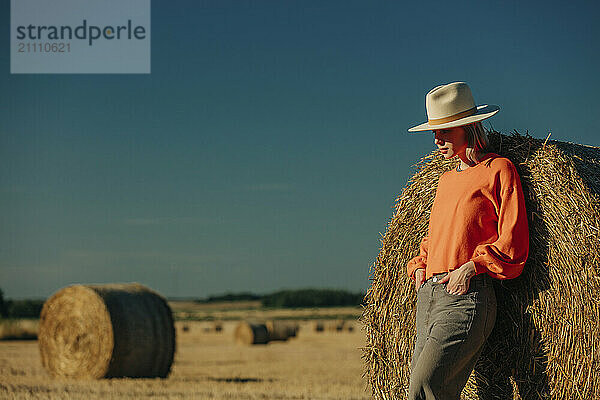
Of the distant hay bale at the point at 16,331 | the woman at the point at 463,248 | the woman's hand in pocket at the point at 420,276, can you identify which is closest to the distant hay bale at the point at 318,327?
the distant hay bale at the point at 16,331

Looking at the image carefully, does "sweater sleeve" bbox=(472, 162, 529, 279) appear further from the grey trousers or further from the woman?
the grey trousers

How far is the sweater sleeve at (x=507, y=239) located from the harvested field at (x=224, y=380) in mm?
1565

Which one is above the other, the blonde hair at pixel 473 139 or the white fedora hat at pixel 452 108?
the white fedora hat at pixel 452 108

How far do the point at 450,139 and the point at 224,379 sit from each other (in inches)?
279

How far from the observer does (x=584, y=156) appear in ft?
15.5

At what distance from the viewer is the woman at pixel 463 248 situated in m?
4.23

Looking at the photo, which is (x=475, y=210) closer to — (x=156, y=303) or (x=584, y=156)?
(x=584, y=156)

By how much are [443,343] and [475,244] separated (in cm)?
56

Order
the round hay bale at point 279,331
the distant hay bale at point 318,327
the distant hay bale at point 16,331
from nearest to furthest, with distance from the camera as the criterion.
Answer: the round hay bale at point 279,331, the distant hay bale at point 16,331, the distant hay bale at point 318,327

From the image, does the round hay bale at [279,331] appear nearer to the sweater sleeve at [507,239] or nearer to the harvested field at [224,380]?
the harvested field at [224,380]

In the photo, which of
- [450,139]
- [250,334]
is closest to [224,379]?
[450,139]

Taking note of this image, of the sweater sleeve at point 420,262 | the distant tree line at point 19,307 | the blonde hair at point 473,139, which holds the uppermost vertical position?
the blonde hair at point 473,139

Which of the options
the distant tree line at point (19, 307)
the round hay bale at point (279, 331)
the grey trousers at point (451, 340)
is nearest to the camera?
the grey trousers at point (451, 340)

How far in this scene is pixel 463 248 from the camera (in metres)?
4.32
